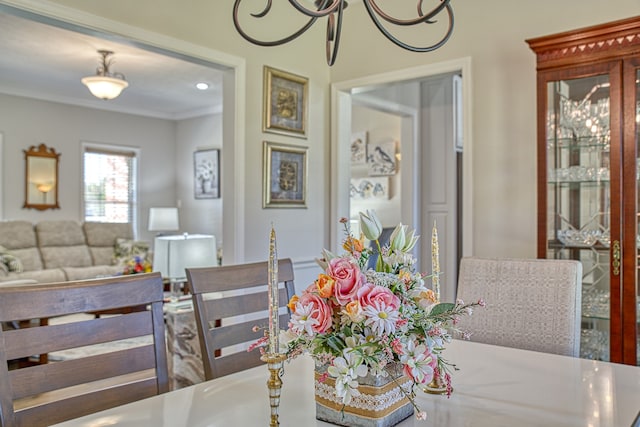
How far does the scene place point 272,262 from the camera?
916mm

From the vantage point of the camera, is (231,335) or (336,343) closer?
(336,343)

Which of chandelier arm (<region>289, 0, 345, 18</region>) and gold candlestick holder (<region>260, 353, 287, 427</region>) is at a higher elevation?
chandelier arm (<region>289, 0, 345, 18</region>)

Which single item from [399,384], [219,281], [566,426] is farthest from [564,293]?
[219,281]

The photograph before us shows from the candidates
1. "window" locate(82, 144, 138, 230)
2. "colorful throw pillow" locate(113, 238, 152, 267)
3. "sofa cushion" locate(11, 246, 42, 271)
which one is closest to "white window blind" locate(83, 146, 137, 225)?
"window" locate(82, 144, 138, 230)

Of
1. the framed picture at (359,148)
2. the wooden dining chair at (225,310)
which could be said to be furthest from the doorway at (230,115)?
the framed picture at (359,148)

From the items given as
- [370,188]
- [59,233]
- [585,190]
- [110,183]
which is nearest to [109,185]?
[110,183]

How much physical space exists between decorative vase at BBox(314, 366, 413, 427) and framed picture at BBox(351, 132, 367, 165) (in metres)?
4.46

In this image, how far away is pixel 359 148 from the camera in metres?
5.50

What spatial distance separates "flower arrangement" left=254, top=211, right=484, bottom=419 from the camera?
0.94m

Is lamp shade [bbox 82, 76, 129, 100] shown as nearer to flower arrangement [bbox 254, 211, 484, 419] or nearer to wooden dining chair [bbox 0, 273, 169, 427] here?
wooden dining chair [bbox 0, 273, 169, 427]

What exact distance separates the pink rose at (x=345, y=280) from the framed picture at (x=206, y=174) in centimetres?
692

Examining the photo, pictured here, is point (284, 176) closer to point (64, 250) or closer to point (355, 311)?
point (355, 311)

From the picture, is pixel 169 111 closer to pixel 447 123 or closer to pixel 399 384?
pixel 447 123

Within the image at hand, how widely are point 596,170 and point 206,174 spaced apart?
6.26 metres
